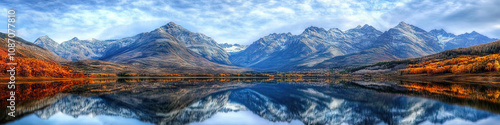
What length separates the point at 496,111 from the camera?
97.0 feet

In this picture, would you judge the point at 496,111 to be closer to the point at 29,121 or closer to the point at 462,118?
the point at 462,118

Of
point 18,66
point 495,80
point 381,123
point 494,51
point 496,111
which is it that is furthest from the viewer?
point 494,51

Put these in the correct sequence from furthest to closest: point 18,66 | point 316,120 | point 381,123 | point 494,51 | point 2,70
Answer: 1. point 494,51
2. point 18,66
3. point 2,70
4. point 316,120
5. point 381,123

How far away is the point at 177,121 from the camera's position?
87.6 ft

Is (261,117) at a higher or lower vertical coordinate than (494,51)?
lower

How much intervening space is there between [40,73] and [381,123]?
532ft

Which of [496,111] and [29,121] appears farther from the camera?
[496,111]

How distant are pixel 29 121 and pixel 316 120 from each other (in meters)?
26.4

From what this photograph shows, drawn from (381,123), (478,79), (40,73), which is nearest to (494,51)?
(478,79)

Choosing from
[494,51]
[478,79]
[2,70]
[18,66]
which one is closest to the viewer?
[478,79]

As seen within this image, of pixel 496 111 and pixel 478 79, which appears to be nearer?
pixel 496 111

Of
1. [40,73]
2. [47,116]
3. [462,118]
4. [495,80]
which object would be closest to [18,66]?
[40,73]

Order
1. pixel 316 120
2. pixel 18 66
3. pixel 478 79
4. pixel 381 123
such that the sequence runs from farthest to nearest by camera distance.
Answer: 1. pixel 18 66
2. pixel 478 79
3. pixel 316 120
4. pixel 381 123

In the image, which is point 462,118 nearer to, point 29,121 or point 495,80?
point 29,121
